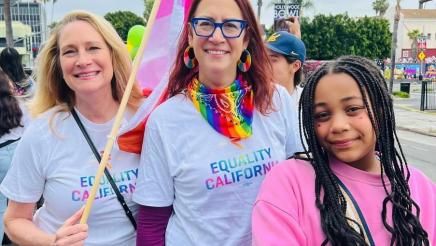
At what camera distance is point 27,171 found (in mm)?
2174

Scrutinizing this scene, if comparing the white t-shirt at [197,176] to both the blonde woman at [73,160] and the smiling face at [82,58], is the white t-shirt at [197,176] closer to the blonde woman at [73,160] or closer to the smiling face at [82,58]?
the blonde woman at [73,160]

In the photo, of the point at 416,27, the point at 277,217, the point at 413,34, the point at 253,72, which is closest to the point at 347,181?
the point at 277,217

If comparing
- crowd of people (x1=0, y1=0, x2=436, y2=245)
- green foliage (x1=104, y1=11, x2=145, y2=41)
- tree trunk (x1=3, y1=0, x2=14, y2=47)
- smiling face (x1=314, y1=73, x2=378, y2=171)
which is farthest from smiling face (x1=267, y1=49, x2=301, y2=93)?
green foliage (x1=104, y1=11, x2=145, y2=41)

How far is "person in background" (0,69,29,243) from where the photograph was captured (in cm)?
413

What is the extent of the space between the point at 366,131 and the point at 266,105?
1.70ft

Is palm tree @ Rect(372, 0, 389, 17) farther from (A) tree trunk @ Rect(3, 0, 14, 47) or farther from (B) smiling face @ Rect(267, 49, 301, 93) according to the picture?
(B) smiling face @ Rect(267, 49, 301, 93)

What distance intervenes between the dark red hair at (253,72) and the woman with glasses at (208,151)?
0.16ft

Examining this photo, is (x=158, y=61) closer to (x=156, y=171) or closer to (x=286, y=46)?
(x=156, y=171)

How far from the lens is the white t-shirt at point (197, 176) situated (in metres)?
1.91

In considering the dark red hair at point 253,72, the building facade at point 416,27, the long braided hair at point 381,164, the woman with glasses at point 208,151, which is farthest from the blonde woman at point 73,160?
the building facade at point 416,27

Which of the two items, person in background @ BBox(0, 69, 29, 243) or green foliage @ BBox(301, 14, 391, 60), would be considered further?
green foliage @ BBox(301, 14, 391, 60)

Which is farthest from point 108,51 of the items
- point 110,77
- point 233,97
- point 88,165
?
point 233,97

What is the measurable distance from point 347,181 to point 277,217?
0.97 feet

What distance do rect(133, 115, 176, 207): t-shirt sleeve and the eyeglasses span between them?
0.40 m
